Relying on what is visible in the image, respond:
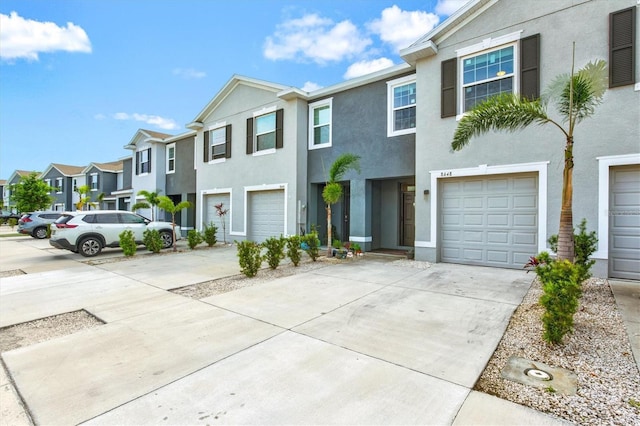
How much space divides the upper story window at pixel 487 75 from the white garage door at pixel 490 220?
226cm

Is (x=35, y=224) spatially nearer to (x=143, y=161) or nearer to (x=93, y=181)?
(x=143, y=161)

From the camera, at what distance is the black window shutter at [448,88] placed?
28.6 ft

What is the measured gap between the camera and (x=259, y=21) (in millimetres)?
12891

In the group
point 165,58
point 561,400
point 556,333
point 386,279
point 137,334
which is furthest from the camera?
point 165,58

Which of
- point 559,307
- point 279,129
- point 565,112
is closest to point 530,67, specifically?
point 565,112

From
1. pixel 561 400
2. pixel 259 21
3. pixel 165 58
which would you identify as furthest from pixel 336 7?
pixel 561 400

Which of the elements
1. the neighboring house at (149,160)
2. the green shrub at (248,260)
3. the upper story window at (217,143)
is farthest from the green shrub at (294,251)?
the neighboring house at (149,160)

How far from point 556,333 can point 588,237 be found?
13.2ft

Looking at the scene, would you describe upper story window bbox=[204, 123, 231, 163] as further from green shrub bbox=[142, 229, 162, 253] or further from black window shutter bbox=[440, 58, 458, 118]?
black window shutter bbox=[440, 58, 458, 118]

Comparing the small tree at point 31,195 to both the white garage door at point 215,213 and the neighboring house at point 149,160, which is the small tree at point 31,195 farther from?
the white garage door at point 215,213

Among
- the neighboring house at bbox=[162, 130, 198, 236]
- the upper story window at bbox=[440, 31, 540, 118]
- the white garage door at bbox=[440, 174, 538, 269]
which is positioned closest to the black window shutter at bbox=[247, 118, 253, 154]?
the neighboring house at bbox=[162, 130, 198, 236]

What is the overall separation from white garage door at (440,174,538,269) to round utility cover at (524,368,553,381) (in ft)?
18.6

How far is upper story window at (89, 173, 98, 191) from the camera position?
1146 inches

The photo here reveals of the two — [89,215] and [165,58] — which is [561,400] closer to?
[89,215]
